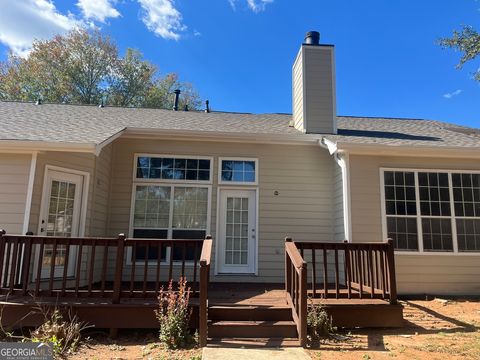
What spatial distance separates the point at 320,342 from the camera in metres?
4.21

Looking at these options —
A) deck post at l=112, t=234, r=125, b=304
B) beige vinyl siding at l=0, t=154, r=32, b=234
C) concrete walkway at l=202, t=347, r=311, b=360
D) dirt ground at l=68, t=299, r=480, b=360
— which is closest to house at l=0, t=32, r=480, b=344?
beige vinyl siding at l=0, t=154, r=32, b=234

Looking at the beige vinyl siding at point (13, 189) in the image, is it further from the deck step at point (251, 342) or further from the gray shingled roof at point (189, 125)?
the deck step at point (251, 342)

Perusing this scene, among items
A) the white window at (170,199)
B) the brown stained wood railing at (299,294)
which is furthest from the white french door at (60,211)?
the brown stained wood railing at (299,294)

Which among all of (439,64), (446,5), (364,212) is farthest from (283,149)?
(439,64)

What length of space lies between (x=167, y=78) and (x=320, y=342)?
22565 millimetres

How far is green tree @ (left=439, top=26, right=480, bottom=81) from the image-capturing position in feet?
22.3

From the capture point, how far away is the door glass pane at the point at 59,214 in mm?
6000

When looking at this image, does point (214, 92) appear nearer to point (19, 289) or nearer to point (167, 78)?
point (167, 78)

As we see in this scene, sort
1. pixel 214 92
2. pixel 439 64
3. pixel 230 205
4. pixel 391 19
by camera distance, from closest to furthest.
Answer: pixel 230 205
pixel 391 19
pixel 439 64
pixel 214 92

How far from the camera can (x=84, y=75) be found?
2144cm

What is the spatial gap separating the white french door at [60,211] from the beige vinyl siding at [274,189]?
99 cm

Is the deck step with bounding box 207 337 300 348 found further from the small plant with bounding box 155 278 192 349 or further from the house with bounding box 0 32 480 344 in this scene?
the house with bounding box 0 32 480 344

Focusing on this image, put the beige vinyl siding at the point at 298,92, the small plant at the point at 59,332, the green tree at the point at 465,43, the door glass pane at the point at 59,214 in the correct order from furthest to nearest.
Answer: the beige vinyl siding at the point at 298,92 → the green tree at the point at 465,43 → the door glass pane at the point at 59,214 → the small plant at the point at 59,332

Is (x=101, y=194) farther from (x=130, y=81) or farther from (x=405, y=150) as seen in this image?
(x=130, y=81)
